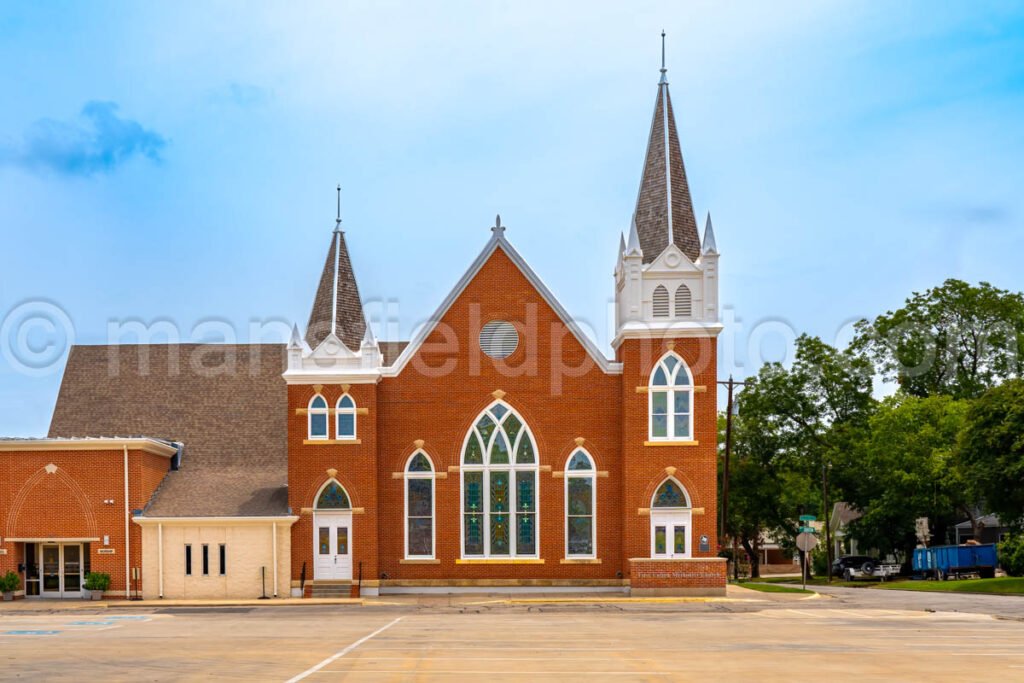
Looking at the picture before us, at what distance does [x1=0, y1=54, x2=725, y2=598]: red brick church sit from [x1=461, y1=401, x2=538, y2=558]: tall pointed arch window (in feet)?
0.25

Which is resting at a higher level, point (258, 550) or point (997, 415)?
point (997, 415)

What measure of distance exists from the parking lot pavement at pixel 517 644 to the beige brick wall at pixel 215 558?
5.64 metres

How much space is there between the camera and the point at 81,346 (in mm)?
51875

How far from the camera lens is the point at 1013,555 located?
56719 millimetres

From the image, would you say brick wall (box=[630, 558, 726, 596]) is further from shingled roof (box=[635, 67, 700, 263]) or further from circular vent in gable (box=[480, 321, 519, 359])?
shingled roof (box=[635, 67, 700, 263])

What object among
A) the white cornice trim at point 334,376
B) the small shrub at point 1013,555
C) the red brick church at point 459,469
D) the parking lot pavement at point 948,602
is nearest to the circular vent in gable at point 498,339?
the red brick church at point 459,469

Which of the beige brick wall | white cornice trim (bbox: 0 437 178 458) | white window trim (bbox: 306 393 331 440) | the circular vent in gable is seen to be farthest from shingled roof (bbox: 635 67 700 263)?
white cornice trim (bbox: 0 437 178 458)

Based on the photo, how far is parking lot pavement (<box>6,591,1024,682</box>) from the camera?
19703mm

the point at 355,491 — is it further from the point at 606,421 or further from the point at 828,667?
the point at 828,667

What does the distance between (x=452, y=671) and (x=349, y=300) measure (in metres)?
27.8

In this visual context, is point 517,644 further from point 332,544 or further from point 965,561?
point 965,561

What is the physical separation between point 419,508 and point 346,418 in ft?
13.6

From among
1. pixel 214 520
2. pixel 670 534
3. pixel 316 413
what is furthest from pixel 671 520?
pixel 214 520

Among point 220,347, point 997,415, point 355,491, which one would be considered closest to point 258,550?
point 355,491
